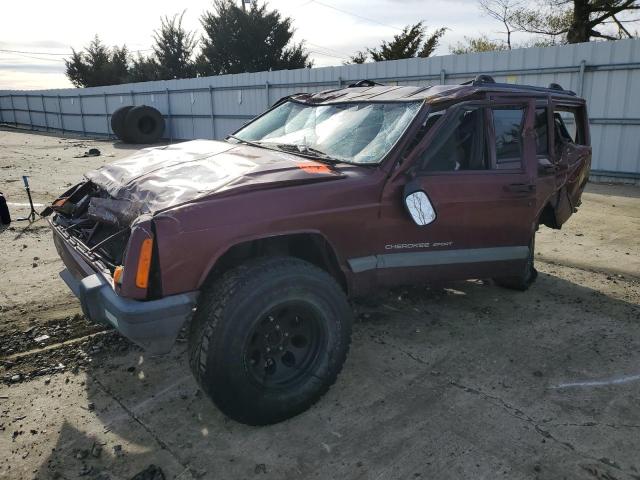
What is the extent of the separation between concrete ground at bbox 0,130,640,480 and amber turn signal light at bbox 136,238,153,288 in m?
0.90

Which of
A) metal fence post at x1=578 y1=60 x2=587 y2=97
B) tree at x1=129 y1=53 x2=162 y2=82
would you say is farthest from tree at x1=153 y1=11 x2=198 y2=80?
metal fence post at x1=578 y1=60 x2=587 y2=97

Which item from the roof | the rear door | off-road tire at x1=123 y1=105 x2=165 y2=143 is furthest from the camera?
off-road tire at x1=123 y1=105 x2=165 y2=143

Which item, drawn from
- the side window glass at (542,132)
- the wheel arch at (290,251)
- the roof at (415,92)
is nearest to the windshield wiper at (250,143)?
the roof at (415,92)

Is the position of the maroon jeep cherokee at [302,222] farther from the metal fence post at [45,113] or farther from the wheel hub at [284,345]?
the metal fence post at [45,113]

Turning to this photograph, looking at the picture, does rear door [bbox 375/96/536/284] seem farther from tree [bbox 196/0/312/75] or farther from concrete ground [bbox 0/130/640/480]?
tree [bbox 196/0/312/75]

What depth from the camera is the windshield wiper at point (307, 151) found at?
3.35m

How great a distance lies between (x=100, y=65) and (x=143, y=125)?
103ft

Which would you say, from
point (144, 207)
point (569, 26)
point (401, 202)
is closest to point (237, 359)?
point (144, 207)

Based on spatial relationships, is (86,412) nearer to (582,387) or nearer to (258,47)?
(582,387)

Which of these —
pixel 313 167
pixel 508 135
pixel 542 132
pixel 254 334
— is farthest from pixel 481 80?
pixel 254 334

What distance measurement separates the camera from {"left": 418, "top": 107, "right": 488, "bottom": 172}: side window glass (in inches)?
130

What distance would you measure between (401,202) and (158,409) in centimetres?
190

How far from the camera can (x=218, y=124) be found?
19.7 metres

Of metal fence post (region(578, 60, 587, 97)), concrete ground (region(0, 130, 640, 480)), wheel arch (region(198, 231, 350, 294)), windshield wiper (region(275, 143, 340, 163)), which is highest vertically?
metal fence post (region(578, 60, 587, 97))
